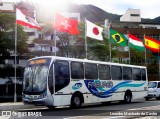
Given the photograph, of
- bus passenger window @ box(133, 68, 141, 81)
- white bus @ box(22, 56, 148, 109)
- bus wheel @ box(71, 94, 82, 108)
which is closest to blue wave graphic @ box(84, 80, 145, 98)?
white bus @ box(22, 56, 148, 109)

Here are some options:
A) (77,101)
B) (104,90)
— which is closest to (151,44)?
(104,90)

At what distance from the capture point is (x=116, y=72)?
2208cm

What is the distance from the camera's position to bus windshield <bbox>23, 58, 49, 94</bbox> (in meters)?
16.5

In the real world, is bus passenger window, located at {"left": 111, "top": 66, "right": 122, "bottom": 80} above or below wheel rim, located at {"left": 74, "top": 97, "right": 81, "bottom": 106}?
above

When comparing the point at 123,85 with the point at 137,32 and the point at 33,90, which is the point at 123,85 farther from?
the point at 137,32

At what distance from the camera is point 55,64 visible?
56.1 ft

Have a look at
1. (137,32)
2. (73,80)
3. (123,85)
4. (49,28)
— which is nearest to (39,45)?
(49,28)

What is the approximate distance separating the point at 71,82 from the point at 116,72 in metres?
5.22

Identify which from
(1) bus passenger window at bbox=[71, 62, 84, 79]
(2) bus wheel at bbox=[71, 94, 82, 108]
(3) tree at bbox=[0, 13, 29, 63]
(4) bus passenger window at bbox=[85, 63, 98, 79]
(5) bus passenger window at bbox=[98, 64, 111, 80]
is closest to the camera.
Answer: (2) bus wheel at bbox=[71, 94, 82, 108]

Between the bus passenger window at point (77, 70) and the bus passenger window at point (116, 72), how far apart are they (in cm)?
350

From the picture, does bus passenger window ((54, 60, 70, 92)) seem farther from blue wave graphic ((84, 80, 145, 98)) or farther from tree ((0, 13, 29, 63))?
tree ((0, 13, 29, 63))

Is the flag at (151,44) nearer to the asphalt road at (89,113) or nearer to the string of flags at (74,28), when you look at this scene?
the string of flags at (74,28)

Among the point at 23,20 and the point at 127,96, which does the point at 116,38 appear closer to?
the point at 127,96

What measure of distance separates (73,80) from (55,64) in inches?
62.0
